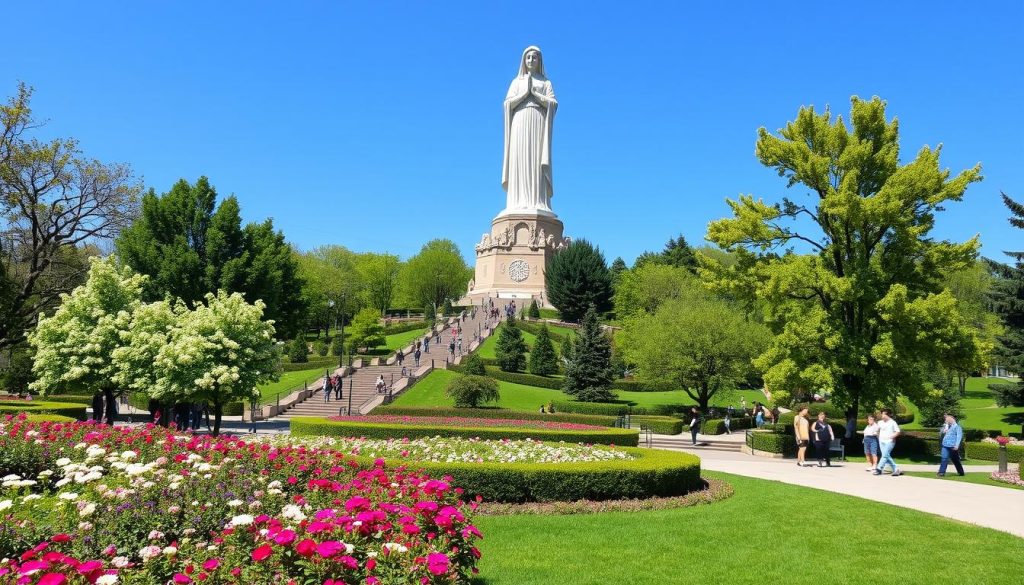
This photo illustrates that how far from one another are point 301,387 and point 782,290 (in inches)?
1028

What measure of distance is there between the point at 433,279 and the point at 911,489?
76.9m

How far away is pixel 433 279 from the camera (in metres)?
88.4

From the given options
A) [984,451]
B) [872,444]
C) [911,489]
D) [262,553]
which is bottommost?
[984,451]

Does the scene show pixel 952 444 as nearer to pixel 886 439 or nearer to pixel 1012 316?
pixel 886 439

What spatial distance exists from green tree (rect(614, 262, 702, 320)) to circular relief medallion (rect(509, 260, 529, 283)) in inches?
406

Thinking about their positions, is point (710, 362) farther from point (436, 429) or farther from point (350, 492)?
point (350, 492)

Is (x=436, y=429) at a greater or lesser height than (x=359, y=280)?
lesser

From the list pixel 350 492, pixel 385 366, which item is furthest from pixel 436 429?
pixel 385 366

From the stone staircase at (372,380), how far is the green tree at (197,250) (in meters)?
5.28

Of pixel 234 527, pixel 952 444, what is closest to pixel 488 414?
pixel 952 444

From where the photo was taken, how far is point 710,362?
36.4 m

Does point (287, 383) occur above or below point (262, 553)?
below

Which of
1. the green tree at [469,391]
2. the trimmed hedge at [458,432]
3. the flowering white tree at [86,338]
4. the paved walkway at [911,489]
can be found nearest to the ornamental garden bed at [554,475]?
the paved walkway at [911,489]

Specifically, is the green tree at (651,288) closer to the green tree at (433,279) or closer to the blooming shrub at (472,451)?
the green tree at (433,279)
